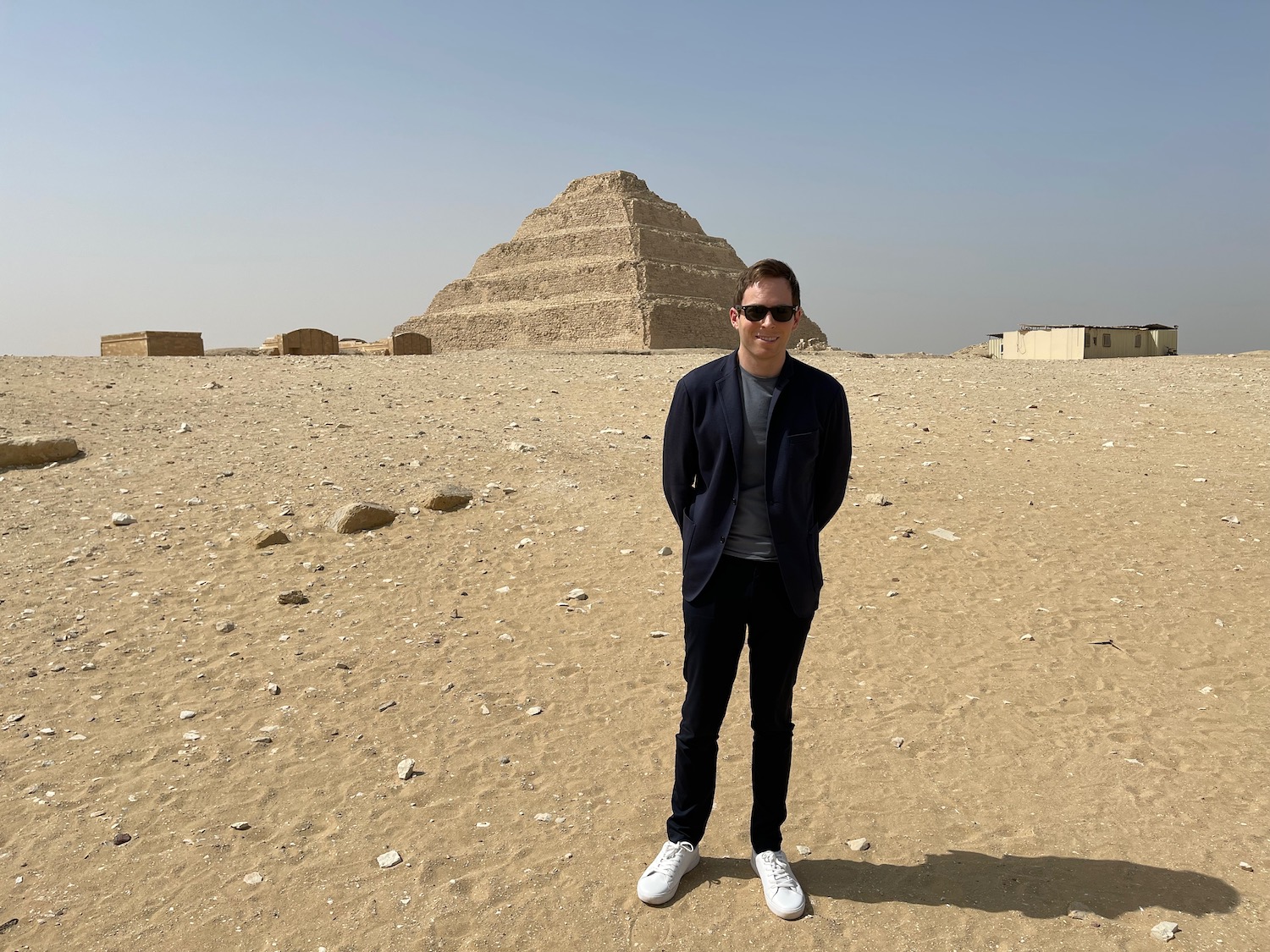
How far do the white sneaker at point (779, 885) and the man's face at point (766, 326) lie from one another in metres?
1.57

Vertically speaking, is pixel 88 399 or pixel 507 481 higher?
pixel 88 399

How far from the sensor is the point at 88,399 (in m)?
9.58

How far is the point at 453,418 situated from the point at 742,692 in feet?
19.9

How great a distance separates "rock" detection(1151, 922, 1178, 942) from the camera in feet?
7.70

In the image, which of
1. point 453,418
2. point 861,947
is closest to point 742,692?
point 861,947

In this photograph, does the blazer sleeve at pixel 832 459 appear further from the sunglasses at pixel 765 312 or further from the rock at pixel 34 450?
the rock at pixel 34 450

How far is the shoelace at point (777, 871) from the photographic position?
8.26 ft

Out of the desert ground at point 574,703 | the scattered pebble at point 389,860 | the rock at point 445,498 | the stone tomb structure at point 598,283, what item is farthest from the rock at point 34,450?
the stone tomb structure at point 598,283

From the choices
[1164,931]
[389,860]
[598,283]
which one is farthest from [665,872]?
[598,283]

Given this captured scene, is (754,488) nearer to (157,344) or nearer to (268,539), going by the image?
(268,539)

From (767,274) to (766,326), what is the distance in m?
0.16

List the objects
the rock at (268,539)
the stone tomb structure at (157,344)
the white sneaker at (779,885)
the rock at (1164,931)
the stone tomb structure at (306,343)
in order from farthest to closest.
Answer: the stone tomb structure at (306,343), the stone tomb structure at (157,344), the rock at (268,539), the white sneaker at (779,885), the rock at (1164,931)

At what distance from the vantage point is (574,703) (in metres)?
3.97

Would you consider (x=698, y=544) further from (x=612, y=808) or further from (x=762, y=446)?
(x=612, y=808)
